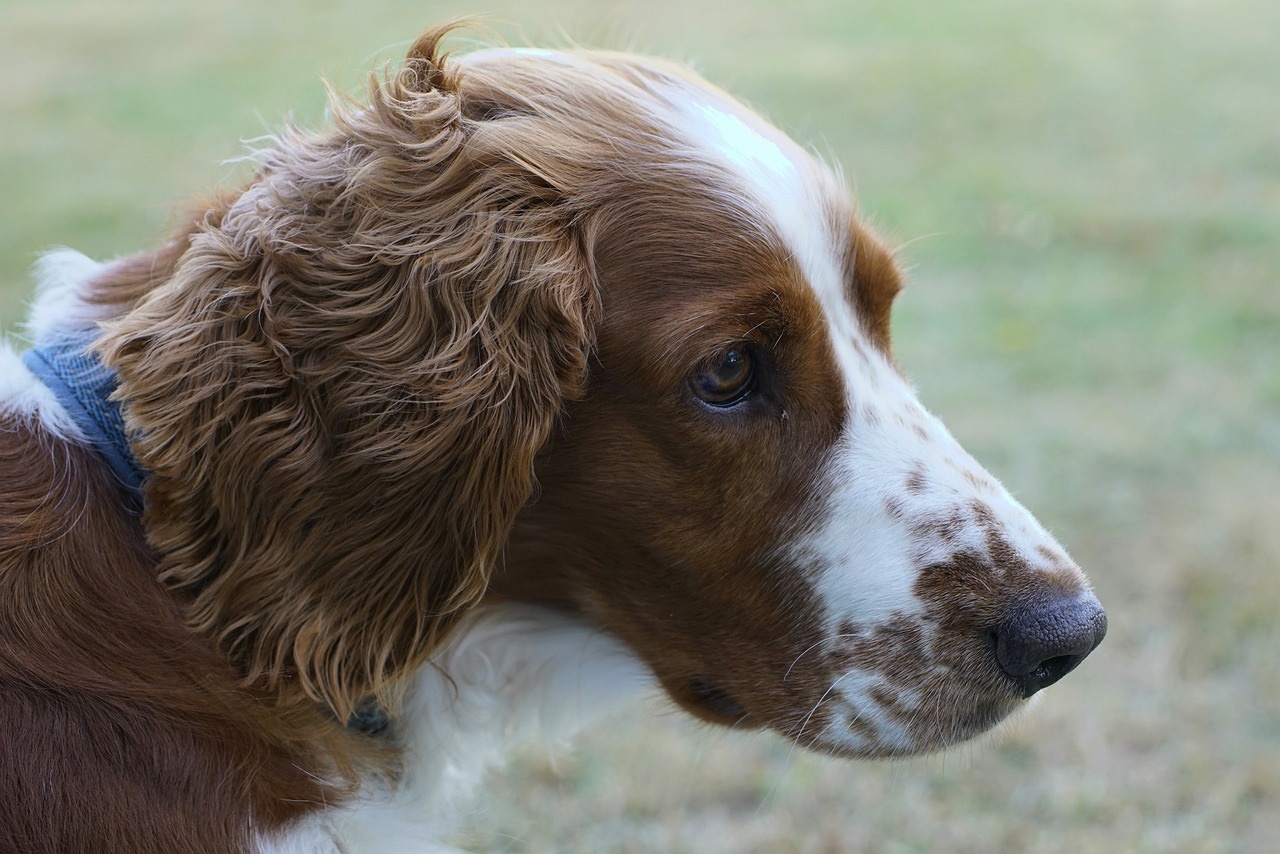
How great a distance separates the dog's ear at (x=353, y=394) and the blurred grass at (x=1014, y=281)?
57cm

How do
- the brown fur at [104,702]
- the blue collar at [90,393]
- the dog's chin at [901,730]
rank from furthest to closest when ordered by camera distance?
the dog's chin at [901,730] → the blue collar at [90,393] → the brown fur at [104,702]

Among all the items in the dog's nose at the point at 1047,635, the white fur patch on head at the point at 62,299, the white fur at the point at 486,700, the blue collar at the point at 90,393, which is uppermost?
the white fur patch on head at the point at 62,299

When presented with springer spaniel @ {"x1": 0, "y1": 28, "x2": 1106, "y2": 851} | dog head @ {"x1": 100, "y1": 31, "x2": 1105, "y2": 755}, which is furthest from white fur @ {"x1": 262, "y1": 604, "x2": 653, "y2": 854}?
dog head @ {"x1": 100, "y1": 31, "x2": 1105, "y2": 755}

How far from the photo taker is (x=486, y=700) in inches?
122

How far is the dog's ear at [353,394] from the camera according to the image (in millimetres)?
2475

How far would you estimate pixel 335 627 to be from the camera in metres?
2.58

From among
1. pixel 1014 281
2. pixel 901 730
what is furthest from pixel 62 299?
pixel 1014 281

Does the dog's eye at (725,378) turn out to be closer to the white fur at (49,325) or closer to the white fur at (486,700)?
the white fur at (486,700)

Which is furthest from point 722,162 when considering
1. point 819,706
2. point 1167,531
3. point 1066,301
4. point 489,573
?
point 1066,301

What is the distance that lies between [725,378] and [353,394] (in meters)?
0.76

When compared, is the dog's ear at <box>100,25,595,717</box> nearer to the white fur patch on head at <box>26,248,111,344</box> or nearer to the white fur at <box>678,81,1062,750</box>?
the white fur patch on head at <box>26,248,111,344</box>

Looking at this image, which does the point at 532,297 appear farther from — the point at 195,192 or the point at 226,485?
the point at 195,192

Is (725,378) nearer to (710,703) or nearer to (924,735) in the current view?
(710,703)

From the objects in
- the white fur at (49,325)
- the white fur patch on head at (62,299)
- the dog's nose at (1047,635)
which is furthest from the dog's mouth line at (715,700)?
the white fur patch on head at (62,299)
